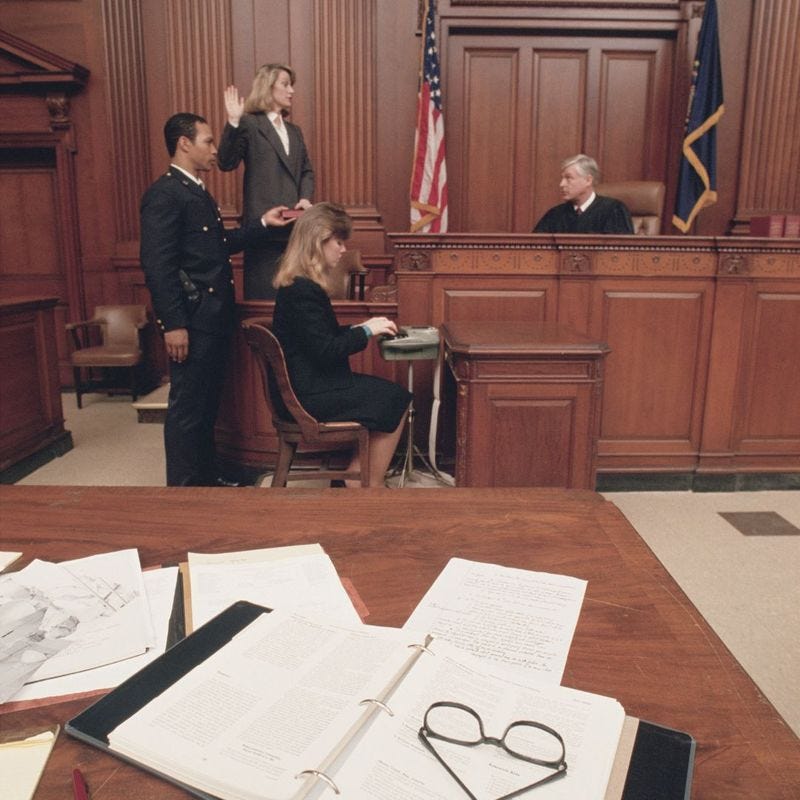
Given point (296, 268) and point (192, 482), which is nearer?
point (296, 268)

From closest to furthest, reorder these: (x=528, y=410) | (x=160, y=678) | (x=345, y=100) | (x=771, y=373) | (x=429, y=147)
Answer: (x=160, y=678) → (x=528, y=410) → (x=771, y=373) → (x=429, y=147) → (x=345, y=100)

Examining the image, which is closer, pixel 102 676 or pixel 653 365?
pixel 102 676

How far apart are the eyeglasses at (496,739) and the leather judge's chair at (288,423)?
219cm

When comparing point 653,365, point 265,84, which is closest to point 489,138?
point 265,84

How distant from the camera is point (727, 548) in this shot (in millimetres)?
2889

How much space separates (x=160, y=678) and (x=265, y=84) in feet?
12.2

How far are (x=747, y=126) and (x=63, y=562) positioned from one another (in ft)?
18.9

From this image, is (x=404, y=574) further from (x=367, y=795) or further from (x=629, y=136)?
(x=629, y=136)

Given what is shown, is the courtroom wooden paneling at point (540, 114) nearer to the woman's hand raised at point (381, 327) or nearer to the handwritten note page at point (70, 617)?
the woman's hand raised at point (381, 327)

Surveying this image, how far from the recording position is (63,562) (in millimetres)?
934

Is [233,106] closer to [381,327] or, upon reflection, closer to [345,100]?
[381,327]

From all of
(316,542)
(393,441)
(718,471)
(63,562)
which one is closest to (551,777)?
(316,542)

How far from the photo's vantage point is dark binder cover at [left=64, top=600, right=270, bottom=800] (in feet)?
1.95

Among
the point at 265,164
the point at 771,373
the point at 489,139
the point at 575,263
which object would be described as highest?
the point at 489,139
